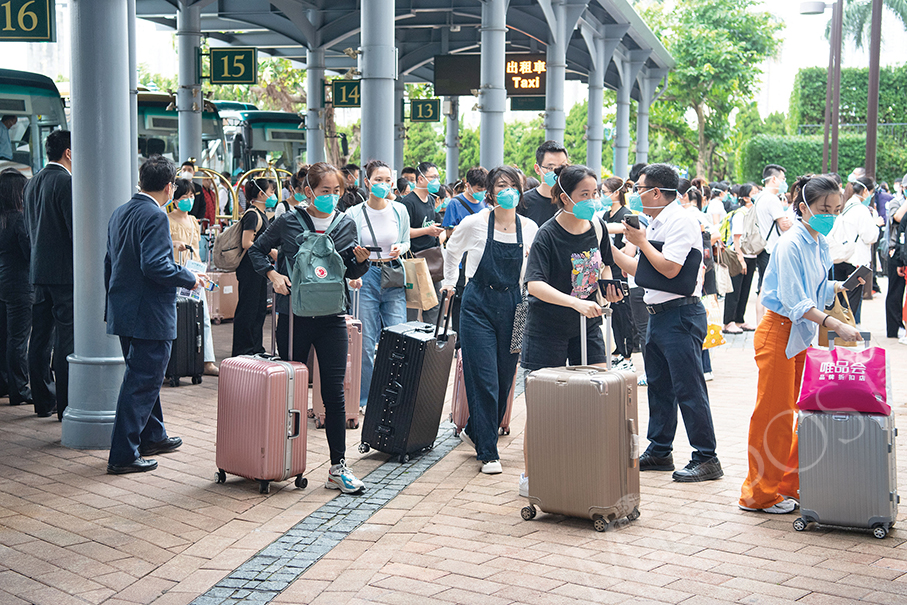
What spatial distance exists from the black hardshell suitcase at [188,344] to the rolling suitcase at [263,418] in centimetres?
333

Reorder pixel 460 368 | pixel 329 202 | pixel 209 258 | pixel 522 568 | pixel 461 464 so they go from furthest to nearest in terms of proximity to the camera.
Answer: pixel 209 258 < pixel 460 368 < pixel 461 464 < pixel 329 202 < pixel 522 568

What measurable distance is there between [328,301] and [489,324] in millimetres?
1125

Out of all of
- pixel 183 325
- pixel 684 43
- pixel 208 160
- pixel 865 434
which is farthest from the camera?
pixel 684 43

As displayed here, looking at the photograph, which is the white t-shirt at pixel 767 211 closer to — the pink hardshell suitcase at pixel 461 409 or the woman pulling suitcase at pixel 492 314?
the pink hardshell suitcase at pixel 461 409

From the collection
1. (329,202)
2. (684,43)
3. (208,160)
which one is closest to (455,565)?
(329,202)

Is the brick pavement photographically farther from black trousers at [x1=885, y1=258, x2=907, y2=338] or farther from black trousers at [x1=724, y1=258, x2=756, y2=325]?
black trousers at [x1=885, y1=258, x2=907, y2=338]

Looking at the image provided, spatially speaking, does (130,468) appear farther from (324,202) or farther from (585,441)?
(585,441)

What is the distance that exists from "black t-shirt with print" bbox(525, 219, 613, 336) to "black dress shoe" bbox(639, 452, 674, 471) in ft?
3.53

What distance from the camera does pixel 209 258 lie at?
1325cm

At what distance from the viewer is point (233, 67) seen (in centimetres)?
1894

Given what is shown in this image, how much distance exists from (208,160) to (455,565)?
21.0 metres

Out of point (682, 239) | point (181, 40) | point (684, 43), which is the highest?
point (684, 43)

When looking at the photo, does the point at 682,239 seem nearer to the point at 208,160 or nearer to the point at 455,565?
the point at 455,565

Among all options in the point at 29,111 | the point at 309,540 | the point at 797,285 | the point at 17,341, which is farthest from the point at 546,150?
the point at 29,111
